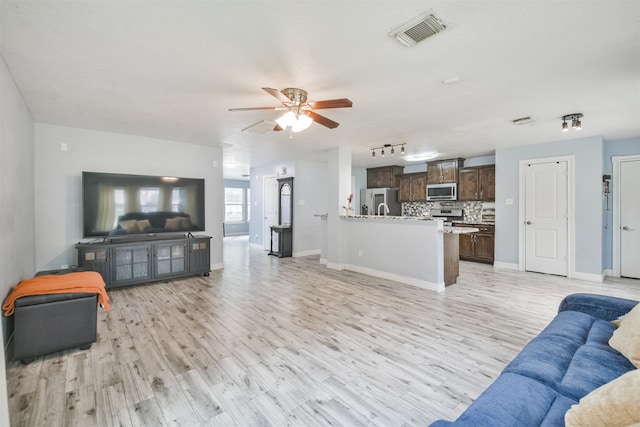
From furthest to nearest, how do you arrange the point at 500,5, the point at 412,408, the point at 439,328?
the point at 439,328 < the point at 412,408 < the point at 500,5

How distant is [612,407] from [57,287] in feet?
12.0

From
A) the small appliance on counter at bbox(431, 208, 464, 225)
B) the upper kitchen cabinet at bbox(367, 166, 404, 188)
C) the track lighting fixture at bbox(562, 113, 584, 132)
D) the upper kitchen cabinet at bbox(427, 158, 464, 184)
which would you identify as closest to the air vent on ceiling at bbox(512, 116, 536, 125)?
the track lighting fixture at bbox(562, 113, 584, 132)

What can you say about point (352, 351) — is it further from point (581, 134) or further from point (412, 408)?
point (581, 134)

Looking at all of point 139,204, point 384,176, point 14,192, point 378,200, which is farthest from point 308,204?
point 14,192

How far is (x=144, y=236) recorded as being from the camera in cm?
478

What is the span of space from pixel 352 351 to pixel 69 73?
3519 mm

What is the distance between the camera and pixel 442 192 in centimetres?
704

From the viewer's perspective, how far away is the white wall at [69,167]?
411 centimetres

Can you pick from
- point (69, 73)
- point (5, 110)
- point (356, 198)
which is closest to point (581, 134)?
point (356, 198)

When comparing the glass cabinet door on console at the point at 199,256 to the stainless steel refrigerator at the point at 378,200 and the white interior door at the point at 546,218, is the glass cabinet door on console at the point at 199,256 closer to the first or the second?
the stainless steel refrigerator at the point at 378,200

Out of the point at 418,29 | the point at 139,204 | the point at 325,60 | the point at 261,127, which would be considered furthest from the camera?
the point at 139,204

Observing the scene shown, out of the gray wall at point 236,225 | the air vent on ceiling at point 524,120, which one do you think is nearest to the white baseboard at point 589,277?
the air vent on ceiling at point 524,120

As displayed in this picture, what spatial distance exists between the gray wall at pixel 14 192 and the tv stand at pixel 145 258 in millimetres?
697

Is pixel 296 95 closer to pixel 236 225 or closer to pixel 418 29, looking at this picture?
pixel 418 29
